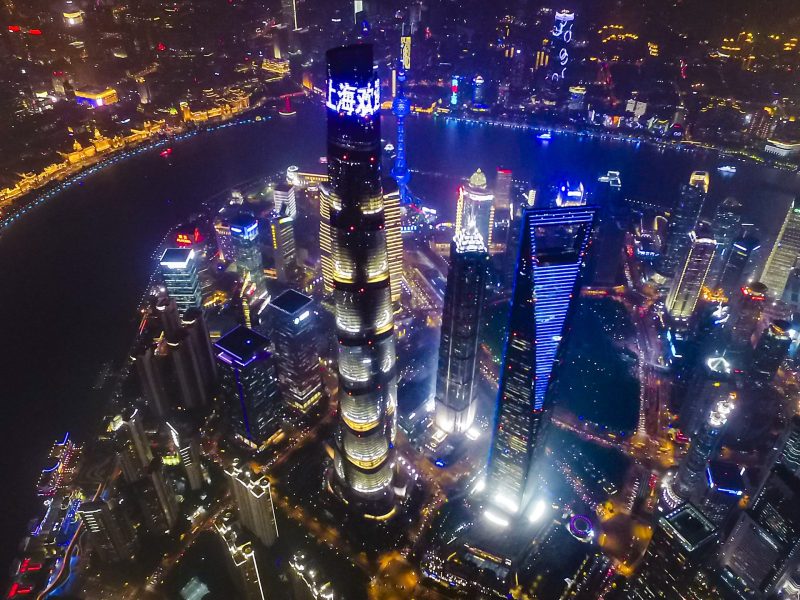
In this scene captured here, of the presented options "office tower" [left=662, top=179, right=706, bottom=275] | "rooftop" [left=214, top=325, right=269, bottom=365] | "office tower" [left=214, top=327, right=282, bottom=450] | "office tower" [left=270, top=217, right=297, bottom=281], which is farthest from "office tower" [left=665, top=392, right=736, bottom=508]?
"office tower" [left=270, top=217, right=297, bottom=281]

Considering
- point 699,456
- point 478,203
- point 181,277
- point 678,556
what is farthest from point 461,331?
point 478,203

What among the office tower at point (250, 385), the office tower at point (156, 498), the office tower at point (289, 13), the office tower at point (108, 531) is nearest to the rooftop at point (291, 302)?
the office tower at point (250, 385)

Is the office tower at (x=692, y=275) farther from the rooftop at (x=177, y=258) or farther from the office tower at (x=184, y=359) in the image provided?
the rooftop at (x=177, y=258)

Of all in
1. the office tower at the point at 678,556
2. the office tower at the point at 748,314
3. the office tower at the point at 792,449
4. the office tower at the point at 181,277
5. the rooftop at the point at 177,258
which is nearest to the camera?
the office tower at the point at 678,556

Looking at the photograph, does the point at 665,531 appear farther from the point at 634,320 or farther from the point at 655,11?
the point at 655,11

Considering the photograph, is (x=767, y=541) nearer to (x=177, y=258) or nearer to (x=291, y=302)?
(x=291, y=302)

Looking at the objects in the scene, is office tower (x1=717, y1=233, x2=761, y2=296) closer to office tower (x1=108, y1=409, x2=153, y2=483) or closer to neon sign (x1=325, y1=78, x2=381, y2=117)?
neon sign (x1=325, y1=78, x2=381, y2=117)

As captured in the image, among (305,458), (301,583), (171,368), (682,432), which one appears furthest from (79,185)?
(682,432)
